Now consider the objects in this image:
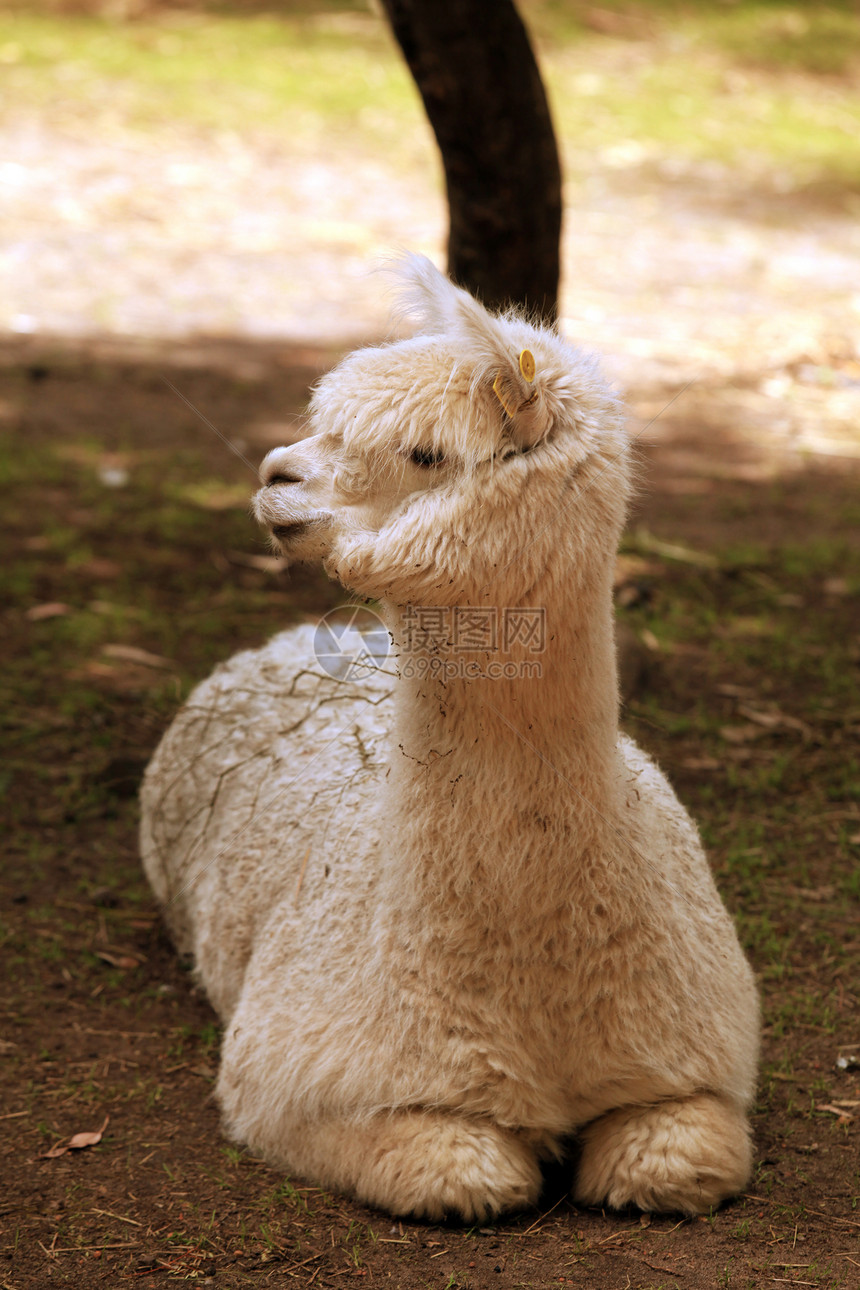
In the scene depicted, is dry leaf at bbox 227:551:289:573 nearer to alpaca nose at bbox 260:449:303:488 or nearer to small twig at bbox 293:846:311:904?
small twig at bbox 293:846:311:904

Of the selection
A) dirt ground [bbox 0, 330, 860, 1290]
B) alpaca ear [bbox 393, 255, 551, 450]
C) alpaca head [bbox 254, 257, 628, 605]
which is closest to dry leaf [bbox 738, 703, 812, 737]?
dirt ground [bbox 0, 330, 860, 1290]

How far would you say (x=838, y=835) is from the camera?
4109mm

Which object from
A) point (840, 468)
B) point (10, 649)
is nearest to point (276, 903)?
point (10, 649)

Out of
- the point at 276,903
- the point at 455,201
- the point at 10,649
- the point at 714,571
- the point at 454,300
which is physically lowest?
the point at 10,649

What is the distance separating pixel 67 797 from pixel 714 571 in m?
3.02

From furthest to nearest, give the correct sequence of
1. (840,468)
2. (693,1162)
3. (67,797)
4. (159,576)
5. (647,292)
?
(647,292)
(840,468)
(159,576)
(67,797)
(693,1162)

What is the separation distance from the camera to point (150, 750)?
468 centimetres

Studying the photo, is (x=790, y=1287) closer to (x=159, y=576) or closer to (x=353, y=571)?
(x=353, y=571)

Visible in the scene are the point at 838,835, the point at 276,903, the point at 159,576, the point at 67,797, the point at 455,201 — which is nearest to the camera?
the point at 276,903

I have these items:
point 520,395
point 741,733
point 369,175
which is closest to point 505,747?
point 520,395

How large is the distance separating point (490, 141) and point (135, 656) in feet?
7.87

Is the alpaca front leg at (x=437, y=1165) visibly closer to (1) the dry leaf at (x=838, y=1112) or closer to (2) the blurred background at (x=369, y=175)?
(1) the dry leaf at (x=838, y=1112)

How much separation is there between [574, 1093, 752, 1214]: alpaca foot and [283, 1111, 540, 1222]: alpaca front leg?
14cm

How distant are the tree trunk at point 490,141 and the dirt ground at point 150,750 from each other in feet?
4.71
